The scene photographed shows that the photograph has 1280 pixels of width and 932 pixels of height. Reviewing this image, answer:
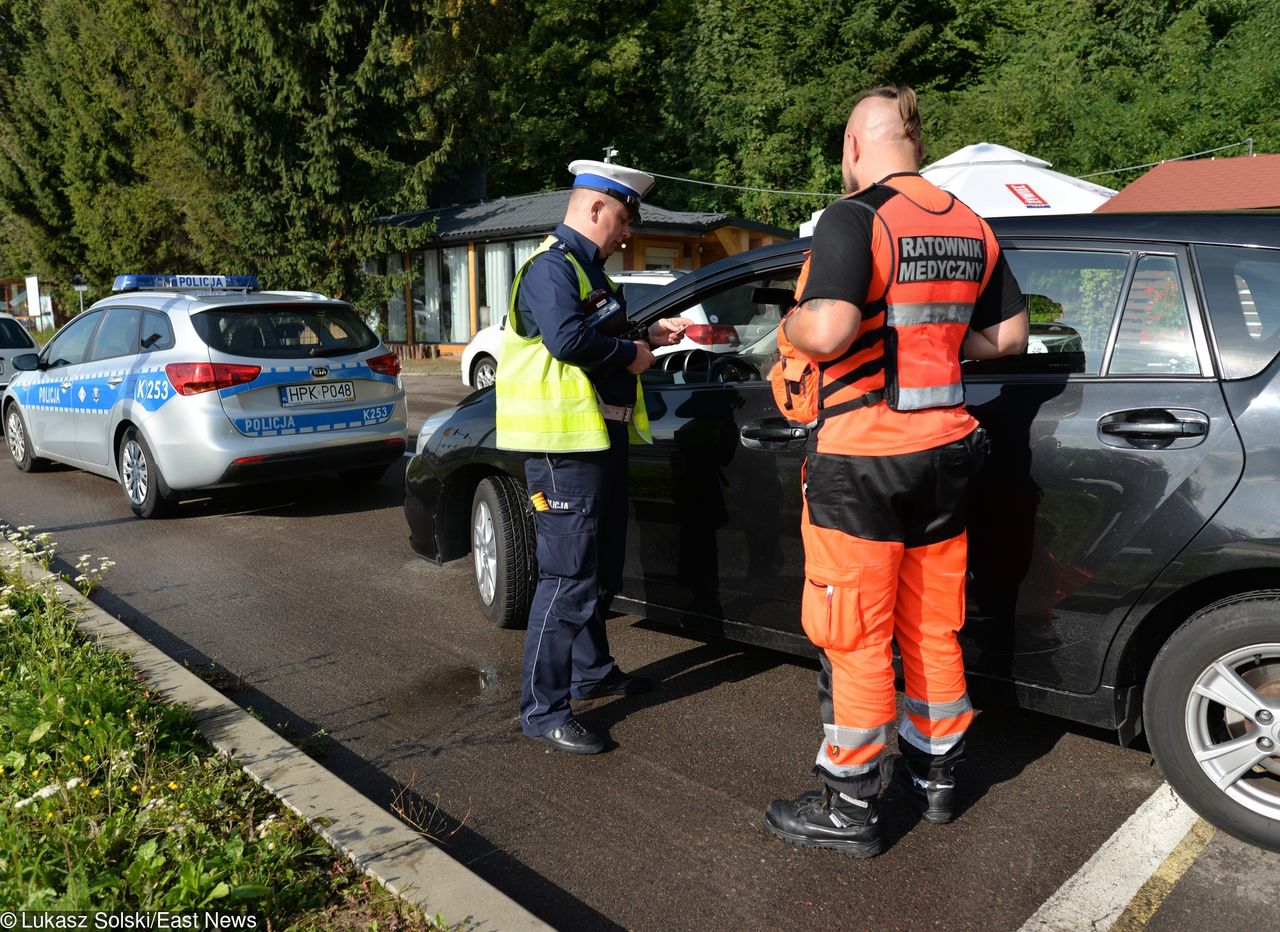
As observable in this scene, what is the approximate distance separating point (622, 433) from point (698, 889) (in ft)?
4.95

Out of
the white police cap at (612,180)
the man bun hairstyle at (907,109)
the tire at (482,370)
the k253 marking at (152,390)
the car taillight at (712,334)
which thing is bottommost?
the tire at (482,370)

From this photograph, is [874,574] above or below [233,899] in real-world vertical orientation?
above

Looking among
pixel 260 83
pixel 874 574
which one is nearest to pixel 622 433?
pixel 874 574

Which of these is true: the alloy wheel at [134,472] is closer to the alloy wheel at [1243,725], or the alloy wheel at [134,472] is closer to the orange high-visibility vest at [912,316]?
the orange high-visibility vest at [912,316]

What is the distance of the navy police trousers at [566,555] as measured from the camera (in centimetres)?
342

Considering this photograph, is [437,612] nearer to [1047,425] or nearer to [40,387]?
[1047,425]

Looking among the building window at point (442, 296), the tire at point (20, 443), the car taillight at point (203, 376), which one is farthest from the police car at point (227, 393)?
the building window at point (442, 296)

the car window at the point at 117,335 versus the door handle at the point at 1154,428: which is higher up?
the car window at the point at 117,335

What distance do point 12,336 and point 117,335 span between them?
621 centimetres

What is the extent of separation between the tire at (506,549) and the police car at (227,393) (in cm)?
273

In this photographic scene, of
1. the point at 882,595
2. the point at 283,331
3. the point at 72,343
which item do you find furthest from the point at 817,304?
the point at 72,343

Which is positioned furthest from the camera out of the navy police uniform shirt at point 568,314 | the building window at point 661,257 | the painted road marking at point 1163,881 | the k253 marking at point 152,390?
the building window at point 661,257

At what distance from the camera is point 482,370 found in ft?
51.6

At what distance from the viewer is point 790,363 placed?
2.83 meters
